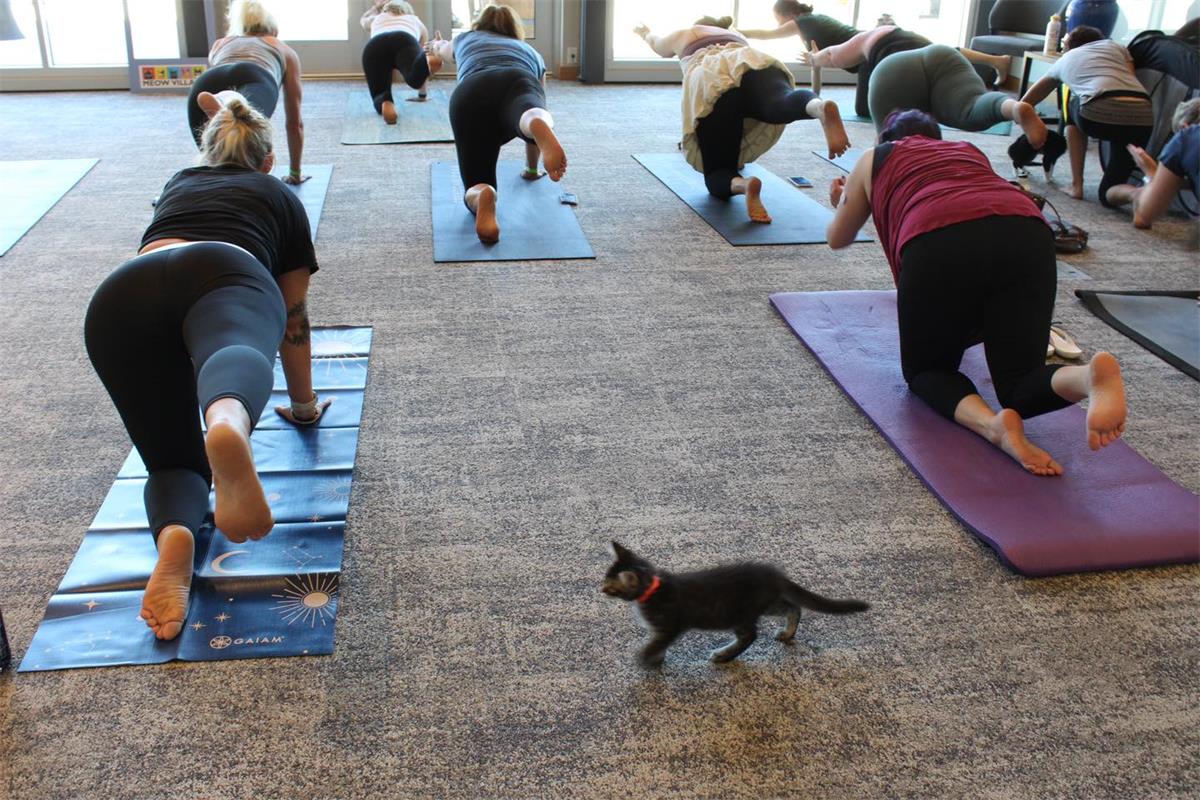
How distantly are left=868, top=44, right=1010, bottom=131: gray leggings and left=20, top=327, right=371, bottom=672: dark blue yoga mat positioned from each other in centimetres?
329

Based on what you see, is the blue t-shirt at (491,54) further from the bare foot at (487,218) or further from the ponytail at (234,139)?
the ponytail at (234,139)

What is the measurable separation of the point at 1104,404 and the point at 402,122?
485cm

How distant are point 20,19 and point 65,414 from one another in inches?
230

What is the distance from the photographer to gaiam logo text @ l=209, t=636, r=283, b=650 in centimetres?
171

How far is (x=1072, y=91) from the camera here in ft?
15.1

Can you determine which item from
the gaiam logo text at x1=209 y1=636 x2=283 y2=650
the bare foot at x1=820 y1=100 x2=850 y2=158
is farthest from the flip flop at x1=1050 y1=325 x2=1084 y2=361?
the gaiam logo text at x1=209 y1=636 x2=283 y2=650

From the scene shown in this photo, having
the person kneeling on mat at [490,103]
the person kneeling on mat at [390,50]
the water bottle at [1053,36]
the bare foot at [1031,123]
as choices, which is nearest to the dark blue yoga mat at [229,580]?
the person kneeling on mat at [490,103]

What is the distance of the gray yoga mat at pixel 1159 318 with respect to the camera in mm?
2984

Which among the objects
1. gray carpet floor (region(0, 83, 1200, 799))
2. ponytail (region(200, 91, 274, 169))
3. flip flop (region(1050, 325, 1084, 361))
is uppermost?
ponytail (region(200, 91, 274, 169))

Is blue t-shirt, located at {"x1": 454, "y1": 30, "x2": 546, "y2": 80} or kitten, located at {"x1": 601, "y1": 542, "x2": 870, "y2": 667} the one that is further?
blue t-shirt, located at {"x1": 454, "y1": 30, "x2": 546, "y2": 80}

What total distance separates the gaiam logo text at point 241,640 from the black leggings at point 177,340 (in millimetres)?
223

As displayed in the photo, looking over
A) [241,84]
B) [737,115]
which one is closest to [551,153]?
[737,115]

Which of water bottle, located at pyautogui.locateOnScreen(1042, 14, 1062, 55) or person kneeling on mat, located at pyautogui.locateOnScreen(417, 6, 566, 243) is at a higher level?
water bottle, located at pyautogui.locateOnScreen(1042, 14, 1062, 55)

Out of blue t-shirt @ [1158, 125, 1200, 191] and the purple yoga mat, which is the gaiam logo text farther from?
blue t-shirt @ [1158, 125, 1200, 191]
